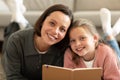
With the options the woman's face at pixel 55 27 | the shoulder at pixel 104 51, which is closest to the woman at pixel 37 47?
the woman's face at pixel 55 27

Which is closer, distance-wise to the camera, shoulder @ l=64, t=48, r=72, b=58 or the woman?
the woman

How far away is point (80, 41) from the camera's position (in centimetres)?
149

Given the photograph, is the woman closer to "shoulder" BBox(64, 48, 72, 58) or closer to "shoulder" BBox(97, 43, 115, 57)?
"shoulder" BBox(64, 48, 72, 58)

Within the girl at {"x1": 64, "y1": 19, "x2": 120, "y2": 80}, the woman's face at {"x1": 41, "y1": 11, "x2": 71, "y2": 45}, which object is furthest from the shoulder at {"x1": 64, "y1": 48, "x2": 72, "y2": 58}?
the woman's face at {"x1": 41, "y1": 11, "x2": 71, "y2": 45}

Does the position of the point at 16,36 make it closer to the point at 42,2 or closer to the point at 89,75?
the point at 89,75

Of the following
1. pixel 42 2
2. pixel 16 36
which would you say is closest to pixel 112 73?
pixel 16 36

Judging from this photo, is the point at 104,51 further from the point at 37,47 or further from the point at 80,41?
the point at 37,47

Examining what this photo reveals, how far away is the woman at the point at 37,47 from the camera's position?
4.75ft

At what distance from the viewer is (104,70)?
1.53 meters

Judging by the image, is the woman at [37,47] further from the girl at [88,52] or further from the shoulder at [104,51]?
the shoulder at [104,51]

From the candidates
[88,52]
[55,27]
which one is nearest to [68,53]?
[88,52]

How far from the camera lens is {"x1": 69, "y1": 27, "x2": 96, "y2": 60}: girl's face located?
1480 mm

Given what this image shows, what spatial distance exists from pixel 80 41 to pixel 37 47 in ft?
0.88

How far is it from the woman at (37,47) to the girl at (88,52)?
0.17 feet
